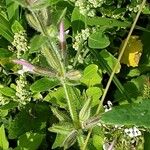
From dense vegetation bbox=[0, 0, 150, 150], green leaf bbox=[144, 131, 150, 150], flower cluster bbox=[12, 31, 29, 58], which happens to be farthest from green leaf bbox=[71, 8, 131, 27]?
green leaf bbox=[144, 131, 150, 150]

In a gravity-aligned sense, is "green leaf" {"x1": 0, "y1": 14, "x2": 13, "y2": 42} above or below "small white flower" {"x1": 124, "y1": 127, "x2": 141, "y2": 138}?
above

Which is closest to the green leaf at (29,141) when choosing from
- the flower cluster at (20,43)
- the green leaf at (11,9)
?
the flower cluster at (20,43)

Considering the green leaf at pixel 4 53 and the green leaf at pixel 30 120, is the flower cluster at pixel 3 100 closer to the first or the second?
the green leaf at pixel 30 120

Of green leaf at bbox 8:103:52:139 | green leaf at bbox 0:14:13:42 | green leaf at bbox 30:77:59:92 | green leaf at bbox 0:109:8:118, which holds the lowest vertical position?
green leaf at bbox 8:103:52:139

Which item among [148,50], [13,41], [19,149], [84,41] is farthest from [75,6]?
[19,149]

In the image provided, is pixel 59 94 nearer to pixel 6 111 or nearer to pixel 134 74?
pixel 6 111

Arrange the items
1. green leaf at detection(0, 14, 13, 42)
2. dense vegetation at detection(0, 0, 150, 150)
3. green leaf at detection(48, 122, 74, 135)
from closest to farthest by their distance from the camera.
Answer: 1. green leaf at detection(48, 122, 74, 135)
2. dense vegetation at detection(0, 0, 150, 150)
3. green leaf at detection(0, 14, 13, 42)

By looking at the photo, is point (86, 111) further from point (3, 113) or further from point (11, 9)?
point (11, 9)

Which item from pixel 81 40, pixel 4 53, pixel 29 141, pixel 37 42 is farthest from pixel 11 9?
pixel 37 42

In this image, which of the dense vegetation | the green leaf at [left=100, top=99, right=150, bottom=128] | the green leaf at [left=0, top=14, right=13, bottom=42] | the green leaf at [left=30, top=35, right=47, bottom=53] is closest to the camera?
the green leaf at [left=100, top=99, right=150, bottom=128]

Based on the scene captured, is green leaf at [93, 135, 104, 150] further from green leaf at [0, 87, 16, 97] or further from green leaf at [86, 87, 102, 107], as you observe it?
green leaf at [0, 87, 16, 97]
